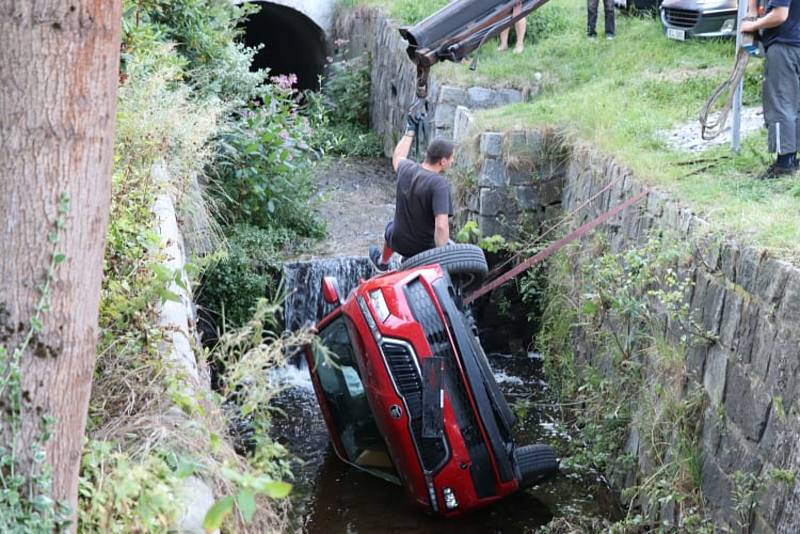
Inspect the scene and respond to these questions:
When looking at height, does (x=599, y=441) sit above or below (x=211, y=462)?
below

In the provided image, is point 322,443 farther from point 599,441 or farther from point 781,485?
point 781,485

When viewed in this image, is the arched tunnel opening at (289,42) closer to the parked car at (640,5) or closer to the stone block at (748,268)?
the parked car at (640,5)

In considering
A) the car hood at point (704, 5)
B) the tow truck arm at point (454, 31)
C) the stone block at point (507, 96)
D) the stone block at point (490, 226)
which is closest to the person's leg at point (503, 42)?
the stone block at point (507, 96)

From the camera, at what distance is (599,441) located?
719cm

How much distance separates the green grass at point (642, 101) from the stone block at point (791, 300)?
234mm

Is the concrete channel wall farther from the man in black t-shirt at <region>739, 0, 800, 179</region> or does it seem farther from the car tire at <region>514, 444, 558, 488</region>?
the man in black t-shirt at <region>739, 0, 800, 179</region>

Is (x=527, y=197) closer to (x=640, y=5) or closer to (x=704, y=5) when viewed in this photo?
(x=704, y=5)

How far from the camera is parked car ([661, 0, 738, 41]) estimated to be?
1211 cm

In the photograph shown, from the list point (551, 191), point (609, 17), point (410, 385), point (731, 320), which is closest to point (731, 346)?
point (731, 320)

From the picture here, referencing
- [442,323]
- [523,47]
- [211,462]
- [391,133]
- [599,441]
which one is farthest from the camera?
→ [391,133]

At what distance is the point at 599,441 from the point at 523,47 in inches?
337

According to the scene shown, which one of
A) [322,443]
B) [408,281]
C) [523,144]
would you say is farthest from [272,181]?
[408,281]

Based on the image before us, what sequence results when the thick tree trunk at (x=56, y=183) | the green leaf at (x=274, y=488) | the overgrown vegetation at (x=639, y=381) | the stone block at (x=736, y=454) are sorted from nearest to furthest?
the green leaf at (x=274, y=488), the thick tree trunk at (x=56, y=183), the stone block at (x=736, y=454), the overgrown vegetation at (x=639, y=381)

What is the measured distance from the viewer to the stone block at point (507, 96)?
13.2 meters
